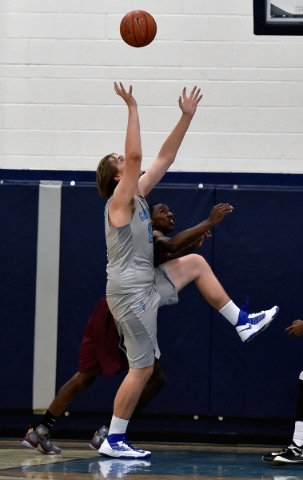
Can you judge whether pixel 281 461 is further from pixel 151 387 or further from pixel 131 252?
pixel 131 252

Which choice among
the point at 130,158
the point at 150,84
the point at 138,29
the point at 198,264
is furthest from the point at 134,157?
the point at 150,84

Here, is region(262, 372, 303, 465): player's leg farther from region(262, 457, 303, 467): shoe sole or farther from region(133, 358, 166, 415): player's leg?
region(133, 358, 166, 415): player's leg

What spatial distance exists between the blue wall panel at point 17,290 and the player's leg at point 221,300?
1720 mm

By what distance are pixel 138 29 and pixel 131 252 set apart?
150cm

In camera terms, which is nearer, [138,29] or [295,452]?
[295,452]

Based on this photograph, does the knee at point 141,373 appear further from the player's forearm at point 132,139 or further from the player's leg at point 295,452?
the player's forearm at point 132,139

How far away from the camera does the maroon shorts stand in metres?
6.08

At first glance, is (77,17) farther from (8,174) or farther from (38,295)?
(38,295)

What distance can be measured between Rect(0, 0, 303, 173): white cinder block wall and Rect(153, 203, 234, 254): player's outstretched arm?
1.80 metres

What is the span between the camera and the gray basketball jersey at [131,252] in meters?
5.49

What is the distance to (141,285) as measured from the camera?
554 cm

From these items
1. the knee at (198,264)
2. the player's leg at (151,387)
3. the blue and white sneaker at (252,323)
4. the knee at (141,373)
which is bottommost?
the player's leg at (151,387)

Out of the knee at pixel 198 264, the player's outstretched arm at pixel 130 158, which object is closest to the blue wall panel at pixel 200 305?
the knee at pixel 198 264

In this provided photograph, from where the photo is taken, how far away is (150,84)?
759 centimetres
